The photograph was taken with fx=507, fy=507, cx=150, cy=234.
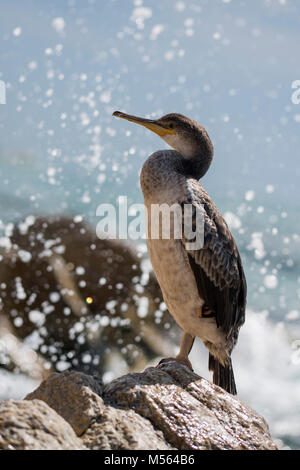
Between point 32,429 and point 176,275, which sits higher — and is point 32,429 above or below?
below

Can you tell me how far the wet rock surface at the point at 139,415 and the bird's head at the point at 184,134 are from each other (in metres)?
1.88

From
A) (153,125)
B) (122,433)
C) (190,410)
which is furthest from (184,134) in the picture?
(122,433)

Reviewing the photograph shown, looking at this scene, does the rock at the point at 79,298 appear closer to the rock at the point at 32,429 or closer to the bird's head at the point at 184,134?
the bird's head at the point at 184,134

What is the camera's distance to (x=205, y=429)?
2.73 meters

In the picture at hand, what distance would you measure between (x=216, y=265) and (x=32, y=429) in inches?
80.4

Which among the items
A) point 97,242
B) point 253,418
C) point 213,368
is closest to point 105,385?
point 253,418

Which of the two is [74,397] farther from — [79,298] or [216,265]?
[79,298]

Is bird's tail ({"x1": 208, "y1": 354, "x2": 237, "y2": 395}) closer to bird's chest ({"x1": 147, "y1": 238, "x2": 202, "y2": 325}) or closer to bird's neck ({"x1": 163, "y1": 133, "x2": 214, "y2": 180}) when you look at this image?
bird's chest ({"x1": 147, "y1": 238, "x2": 202, "y2": 325})

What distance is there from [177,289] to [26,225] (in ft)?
21.7

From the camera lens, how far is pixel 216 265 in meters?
3.84

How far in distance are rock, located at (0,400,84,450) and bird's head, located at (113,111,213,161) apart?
256 centimetres

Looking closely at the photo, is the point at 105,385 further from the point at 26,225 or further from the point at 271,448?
the point at 26,225

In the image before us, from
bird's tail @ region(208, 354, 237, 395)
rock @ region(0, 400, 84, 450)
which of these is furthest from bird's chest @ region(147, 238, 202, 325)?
rock @ region(0, 400, 84, 450)

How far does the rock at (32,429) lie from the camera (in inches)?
81.7
